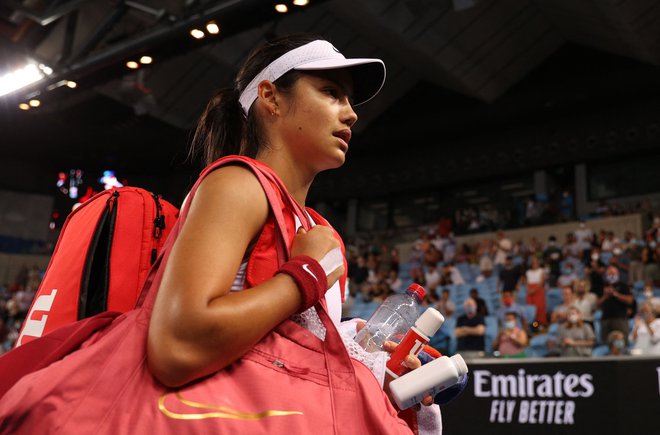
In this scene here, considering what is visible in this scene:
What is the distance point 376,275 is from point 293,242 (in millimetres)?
12431

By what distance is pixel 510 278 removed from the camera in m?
10.5

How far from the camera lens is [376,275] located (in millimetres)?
13484

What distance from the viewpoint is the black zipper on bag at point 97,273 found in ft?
4.81

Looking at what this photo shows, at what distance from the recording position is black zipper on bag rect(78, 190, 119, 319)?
57.7 inches

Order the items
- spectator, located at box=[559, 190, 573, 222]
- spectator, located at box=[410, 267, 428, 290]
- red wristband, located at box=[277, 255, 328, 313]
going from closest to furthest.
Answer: red wristband, located at box=[277, 255, 328, 313]
spectator, located at box=[410, 267, 428, 290]
spectator, located at box=[559, 190, 573, 222]

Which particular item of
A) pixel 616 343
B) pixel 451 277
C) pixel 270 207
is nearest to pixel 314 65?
pixel 270 207

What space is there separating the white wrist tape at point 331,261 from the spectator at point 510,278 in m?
9.55

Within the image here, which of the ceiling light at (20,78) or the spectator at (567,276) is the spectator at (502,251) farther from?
the ceiling light at (20,78)

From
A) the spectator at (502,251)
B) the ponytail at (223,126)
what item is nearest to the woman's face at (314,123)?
the ponytail at (223,126)

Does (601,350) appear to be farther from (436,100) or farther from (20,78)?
(436,100)

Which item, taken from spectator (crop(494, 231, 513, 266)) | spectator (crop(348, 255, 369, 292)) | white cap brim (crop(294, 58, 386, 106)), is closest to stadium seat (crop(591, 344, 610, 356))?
spectator (crop(494, 231, 513, 266))

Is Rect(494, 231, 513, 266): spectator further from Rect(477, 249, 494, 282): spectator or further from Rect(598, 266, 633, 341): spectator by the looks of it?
Rect(598, 266, 633, 341): spectator

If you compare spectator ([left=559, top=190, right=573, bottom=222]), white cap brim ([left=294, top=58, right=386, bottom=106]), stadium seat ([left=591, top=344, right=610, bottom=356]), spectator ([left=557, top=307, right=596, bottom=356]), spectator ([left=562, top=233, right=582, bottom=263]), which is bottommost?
stadium seat ([left=591, top=344, right=610, bottom=356])

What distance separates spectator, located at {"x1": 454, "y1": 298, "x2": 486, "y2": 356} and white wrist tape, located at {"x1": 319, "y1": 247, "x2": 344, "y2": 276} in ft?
22.5
